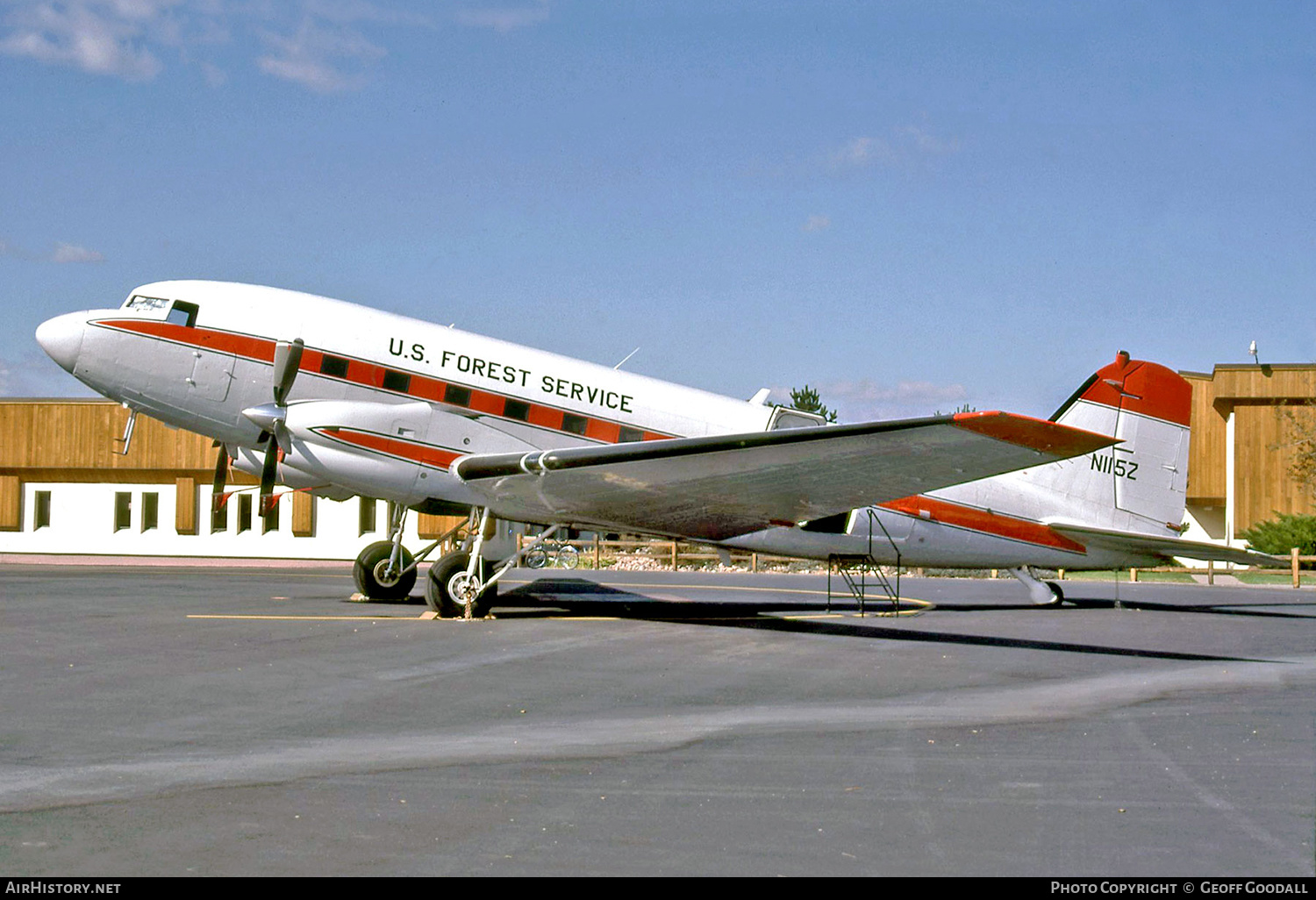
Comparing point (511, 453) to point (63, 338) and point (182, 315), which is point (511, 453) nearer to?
point (182, 315)

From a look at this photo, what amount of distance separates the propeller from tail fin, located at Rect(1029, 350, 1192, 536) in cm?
1421

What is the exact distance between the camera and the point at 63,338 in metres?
18.9

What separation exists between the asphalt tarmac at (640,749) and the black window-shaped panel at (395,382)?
152 inches

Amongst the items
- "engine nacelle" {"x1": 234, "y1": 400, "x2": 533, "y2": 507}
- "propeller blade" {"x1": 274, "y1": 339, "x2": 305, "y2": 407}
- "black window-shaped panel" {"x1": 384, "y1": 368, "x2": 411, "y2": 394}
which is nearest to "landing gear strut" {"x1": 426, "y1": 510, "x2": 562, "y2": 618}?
"engine nacelle" {"x1": 234, "y1": 400, "x2": 533, "y2": 507}

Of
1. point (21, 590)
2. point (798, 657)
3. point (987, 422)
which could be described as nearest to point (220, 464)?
point (21, 590)

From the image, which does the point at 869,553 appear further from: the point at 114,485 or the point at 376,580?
the point at 114,485

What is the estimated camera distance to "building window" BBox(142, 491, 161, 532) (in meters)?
56.6

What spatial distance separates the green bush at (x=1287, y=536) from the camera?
4434 centimetres

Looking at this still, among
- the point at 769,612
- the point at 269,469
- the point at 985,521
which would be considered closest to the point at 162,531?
the point at 269,469

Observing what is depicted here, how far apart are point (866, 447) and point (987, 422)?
1.92 metres

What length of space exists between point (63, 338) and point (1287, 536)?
1712 inches

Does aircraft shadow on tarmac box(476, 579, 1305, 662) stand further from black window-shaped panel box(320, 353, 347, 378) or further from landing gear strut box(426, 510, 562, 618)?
black window-shaped panel box(320, 353, 347, 378)

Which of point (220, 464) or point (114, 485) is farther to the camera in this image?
point (114, 485)

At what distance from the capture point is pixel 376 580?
2225 centimetres
